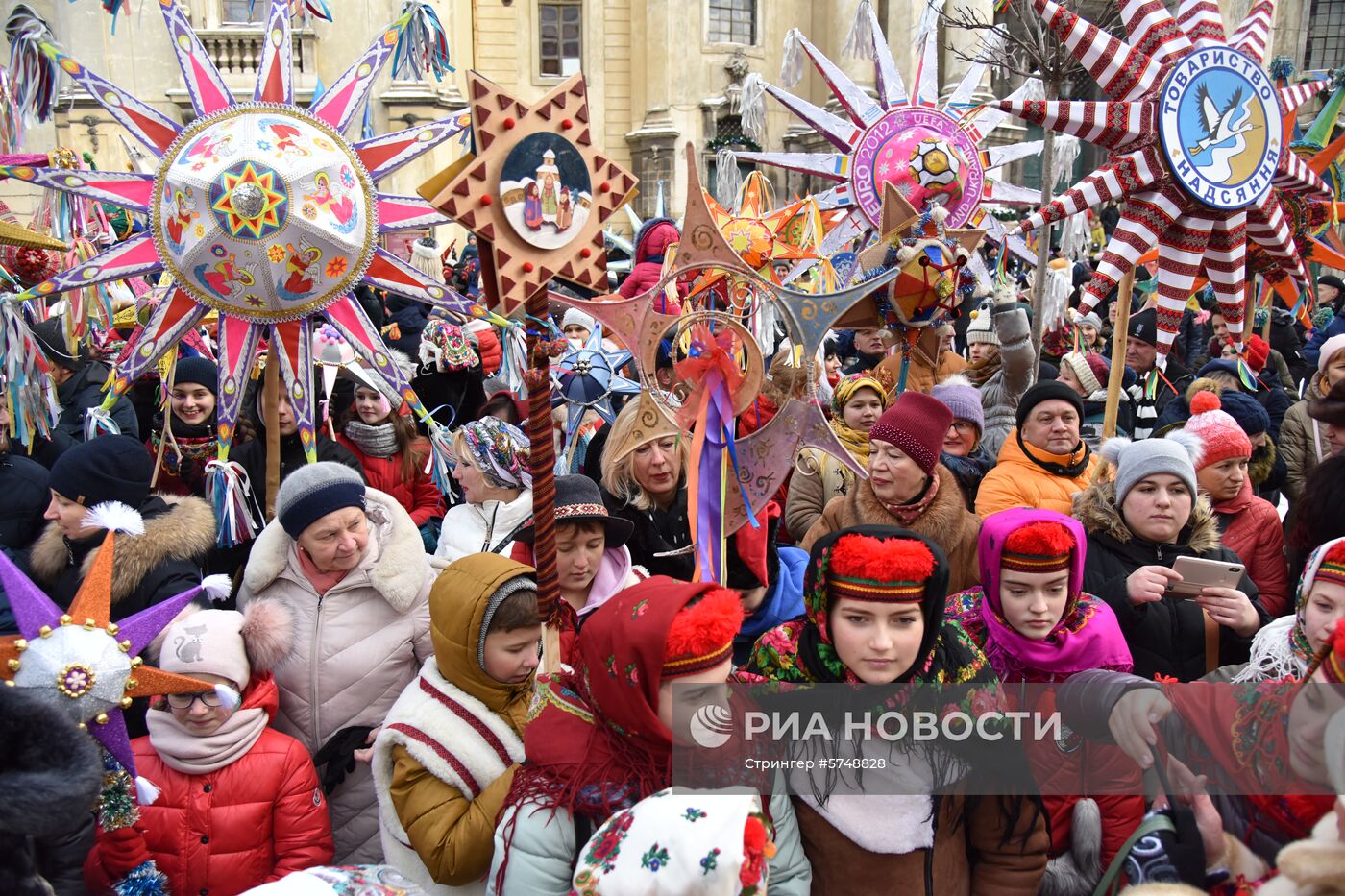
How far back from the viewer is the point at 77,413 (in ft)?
18.6

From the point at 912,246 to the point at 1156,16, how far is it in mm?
1220

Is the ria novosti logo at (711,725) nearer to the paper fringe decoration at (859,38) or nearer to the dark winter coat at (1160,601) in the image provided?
the dark winter coat at (1160,601)

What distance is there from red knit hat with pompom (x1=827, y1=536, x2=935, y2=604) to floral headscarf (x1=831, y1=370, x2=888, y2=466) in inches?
85.2

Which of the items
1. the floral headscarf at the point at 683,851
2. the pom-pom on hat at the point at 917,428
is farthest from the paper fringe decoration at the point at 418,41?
the floral headscarf at the point at 683,851

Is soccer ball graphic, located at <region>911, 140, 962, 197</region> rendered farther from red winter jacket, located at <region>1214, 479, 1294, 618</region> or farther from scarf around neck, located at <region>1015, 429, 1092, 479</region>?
red winter jacket, located at <region>1214, 479, 1294, 618</region>

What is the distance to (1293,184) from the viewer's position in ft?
13.6

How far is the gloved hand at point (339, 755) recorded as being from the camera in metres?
2.72

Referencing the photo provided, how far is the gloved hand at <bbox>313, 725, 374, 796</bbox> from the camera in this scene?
2.72m

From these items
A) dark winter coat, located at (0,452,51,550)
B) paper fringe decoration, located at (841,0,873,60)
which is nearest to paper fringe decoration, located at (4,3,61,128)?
dark winter coat, located at (0,452,51,550)

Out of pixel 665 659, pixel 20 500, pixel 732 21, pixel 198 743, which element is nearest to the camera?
pixel 665 659

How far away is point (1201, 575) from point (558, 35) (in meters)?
20.2

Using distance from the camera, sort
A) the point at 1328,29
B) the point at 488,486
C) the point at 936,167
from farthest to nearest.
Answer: the point at 1328,29 → the point at 936,167 → the point at 488,486

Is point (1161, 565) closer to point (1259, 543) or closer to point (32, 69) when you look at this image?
point (1259, 543)

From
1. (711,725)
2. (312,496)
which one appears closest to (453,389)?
(312,496)
